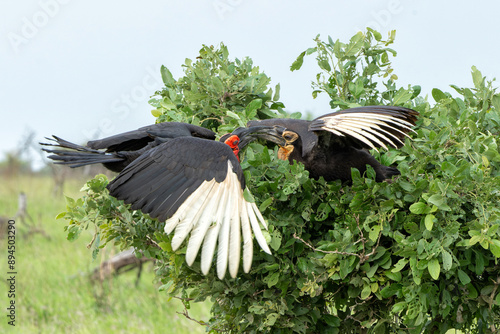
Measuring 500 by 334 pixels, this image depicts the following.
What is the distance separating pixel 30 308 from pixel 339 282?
5188 millimetres

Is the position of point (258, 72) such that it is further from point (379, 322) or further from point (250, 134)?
point (379, 322)

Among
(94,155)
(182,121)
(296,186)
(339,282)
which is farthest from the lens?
(182,121)

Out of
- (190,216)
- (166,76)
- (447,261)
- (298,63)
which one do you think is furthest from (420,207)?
(166,76)

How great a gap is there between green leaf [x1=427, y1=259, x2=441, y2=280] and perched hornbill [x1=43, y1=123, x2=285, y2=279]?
0.81 metres

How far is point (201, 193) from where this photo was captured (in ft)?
8.00

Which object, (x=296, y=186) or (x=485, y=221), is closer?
(x=485, y=221)

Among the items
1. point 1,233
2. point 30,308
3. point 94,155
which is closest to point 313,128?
point 94,155

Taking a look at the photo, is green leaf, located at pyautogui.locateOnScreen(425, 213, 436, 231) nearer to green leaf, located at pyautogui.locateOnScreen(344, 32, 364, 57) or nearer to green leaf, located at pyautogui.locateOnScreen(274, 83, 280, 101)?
green leaf, located at pyautogui.locateOnScreen(344, 32, 364, 57)

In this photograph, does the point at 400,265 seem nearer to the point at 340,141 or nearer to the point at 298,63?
the point at 340,141

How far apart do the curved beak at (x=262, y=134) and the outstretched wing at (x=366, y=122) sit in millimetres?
223

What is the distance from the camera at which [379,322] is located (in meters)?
2.89

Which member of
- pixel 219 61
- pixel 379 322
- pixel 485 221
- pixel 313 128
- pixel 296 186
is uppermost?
pixel 219 61

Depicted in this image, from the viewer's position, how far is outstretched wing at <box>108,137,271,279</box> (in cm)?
A: 225

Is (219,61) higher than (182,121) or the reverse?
higher
